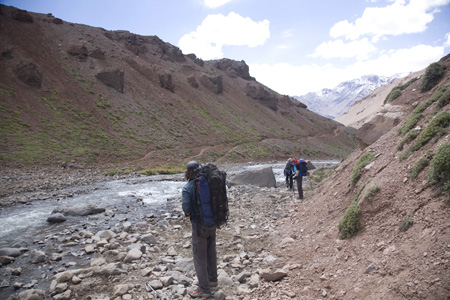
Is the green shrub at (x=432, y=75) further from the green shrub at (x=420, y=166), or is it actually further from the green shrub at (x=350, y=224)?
the green shrub at (x=350, y=224)

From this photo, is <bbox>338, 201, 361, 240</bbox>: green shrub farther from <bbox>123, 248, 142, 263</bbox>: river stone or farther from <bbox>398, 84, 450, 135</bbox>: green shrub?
<bbox>123, 248, 142, 263</bbox>: river stone

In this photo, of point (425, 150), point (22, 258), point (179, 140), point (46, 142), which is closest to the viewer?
point (425, 150)

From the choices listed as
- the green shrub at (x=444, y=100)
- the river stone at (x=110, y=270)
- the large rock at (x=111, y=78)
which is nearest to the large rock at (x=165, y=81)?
the large rock at (x=111, y=78)

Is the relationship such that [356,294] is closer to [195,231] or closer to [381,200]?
[381,200]

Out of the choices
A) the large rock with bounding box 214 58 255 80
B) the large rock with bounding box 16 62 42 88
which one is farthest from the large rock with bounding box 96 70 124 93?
the large rock with bounding box 214 58 255 80

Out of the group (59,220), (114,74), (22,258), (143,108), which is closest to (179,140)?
(143,108)

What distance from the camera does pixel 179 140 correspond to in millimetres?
52812

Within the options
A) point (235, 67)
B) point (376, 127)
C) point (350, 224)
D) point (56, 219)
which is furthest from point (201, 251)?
point (235, 67)

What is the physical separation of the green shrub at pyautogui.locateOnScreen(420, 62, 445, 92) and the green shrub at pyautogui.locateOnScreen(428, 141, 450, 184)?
328 inches

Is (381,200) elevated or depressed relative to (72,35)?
depressed

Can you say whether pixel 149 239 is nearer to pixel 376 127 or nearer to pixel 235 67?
pixel 376 127

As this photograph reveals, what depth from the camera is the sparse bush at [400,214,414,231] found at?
210 inches

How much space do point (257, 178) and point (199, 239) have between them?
1752 cm

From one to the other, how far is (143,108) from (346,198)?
53873mm
